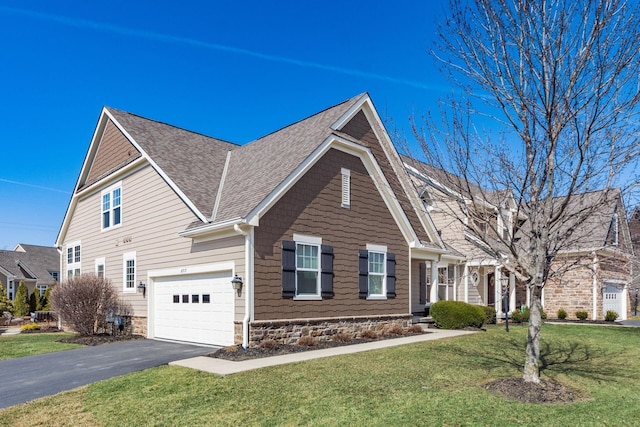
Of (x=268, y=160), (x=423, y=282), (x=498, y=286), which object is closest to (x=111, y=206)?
(x=268, y=160)

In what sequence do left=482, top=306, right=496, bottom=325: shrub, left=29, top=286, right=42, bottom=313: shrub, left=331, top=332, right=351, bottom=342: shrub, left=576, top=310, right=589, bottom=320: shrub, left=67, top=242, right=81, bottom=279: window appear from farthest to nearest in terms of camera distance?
left=29, top=286, right=42, bottom=313: shrub → left=576, top=310, right=589, bottom=320: shrub → left=67, top=242, right=81, bottom=279: window → left=482, top=306, right=496, bottom=325: shrub → left=331, top=332, right=351, bottom=342: shrub

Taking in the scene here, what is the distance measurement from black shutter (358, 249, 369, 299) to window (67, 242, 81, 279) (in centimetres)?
1271

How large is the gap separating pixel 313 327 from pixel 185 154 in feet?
25.0

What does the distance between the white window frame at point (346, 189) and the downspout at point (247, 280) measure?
3876mm

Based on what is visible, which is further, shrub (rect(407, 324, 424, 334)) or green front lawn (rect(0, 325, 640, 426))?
shrub (rect(407, 324, 424, 334))

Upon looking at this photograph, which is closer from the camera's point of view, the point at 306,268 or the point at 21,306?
the point at 306,268

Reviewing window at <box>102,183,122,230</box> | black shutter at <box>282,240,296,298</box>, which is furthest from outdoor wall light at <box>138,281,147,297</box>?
black shutter at <box>282,240,296,298</box>

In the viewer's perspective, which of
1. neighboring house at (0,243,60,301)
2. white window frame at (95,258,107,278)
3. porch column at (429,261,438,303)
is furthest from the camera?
neighboring house at (0,243,60,301)

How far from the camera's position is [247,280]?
12.0m

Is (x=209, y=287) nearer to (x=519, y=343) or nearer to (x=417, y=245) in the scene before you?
(x=417, y=245)

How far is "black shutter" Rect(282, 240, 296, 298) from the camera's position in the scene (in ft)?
41.9

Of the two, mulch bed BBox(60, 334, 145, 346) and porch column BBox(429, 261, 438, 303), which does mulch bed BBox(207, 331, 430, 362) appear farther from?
porch column BBox(429, 261, 438, 303)

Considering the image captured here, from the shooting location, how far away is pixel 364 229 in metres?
15.6

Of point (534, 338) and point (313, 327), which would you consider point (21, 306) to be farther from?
point (534, 338)
